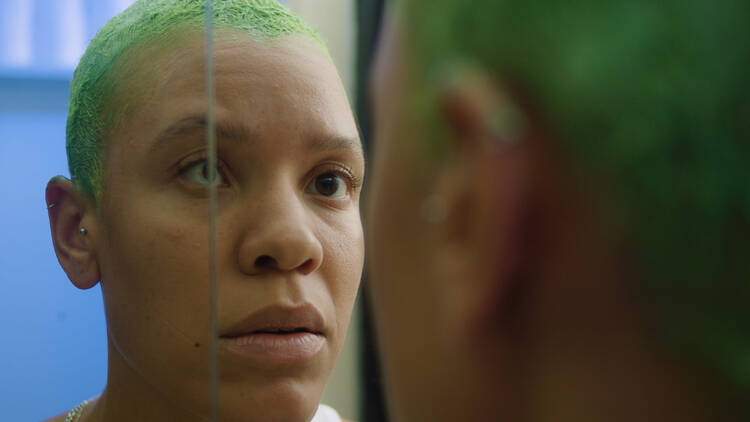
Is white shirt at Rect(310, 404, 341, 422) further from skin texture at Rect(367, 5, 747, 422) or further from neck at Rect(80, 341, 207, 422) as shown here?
skin texture at Rect(367, 5, 747, 422)

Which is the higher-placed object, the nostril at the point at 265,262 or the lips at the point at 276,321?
the nostril at the point at 265,262

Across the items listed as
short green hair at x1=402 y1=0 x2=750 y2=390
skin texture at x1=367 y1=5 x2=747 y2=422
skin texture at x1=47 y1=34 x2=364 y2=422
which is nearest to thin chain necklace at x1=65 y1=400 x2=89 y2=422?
skin texture at x1=47 y1=34 x2=364 y2=422

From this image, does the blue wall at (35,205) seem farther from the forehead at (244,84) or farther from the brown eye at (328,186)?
the brown eye at (328,186)

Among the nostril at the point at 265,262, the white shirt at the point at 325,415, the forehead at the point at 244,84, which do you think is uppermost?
the forehead at the point at 244,84

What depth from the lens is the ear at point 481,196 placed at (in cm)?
44

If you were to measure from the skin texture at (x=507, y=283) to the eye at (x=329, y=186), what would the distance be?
0.34 meters

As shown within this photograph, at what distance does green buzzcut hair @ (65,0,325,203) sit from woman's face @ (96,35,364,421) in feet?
0.11

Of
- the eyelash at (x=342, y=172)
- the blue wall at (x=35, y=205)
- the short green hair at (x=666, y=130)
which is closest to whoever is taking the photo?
the short green hair at (x=666, y=130)

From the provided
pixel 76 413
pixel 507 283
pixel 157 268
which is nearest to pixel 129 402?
pixel 76 413

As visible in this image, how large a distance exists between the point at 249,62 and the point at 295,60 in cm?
7

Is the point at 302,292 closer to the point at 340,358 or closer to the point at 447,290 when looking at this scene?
the point at 340,358

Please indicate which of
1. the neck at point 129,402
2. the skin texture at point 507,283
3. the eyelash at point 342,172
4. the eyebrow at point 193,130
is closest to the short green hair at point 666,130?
the skin texture at point 507,283

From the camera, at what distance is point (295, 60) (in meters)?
0.92

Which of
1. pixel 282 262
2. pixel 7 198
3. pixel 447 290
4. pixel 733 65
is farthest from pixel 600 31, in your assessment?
pixel 7 198
